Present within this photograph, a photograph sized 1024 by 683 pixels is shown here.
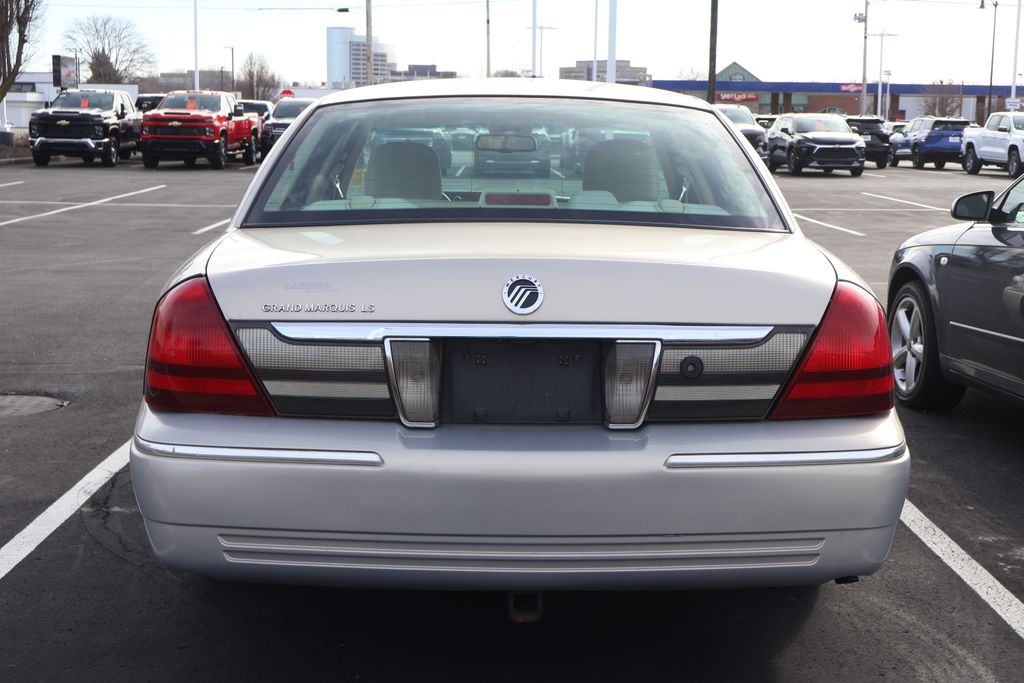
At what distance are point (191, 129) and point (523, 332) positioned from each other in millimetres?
30667

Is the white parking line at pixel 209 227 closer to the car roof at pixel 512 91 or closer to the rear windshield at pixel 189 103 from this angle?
the car roof at pixel 512 91

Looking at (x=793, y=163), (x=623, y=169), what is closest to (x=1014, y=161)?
(x=793, y=163)

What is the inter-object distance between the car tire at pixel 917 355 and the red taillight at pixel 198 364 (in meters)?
4.21

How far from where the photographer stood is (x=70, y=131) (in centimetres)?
3158

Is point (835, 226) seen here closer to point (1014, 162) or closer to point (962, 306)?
point (962, 306)

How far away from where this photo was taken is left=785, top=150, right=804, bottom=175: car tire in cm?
3428

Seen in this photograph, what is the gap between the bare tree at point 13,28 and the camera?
32.5 meters

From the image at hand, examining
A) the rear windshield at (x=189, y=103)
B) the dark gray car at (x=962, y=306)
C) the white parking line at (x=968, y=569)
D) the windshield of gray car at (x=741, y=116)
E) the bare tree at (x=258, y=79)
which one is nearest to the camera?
the white parking line at (x=968, y=569)

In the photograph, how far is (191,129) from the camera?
31953mm

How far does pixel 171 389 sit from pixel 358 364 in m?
0.50

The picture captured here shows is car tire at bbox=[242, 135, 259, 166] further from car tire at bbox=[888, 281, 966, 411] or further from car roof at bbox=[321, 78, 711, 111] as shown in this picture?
car roof at bbox=[321, 78, 711, 111]

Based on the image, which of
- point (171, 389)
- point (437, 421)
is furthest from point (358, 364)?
point (171, 389)

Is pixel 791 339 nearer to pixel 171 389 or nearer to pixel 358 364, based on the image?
pixel 358 364

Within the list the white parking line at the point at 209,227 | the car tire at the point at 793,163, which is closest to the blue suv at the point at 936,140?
the car tire at the point at 793,163
